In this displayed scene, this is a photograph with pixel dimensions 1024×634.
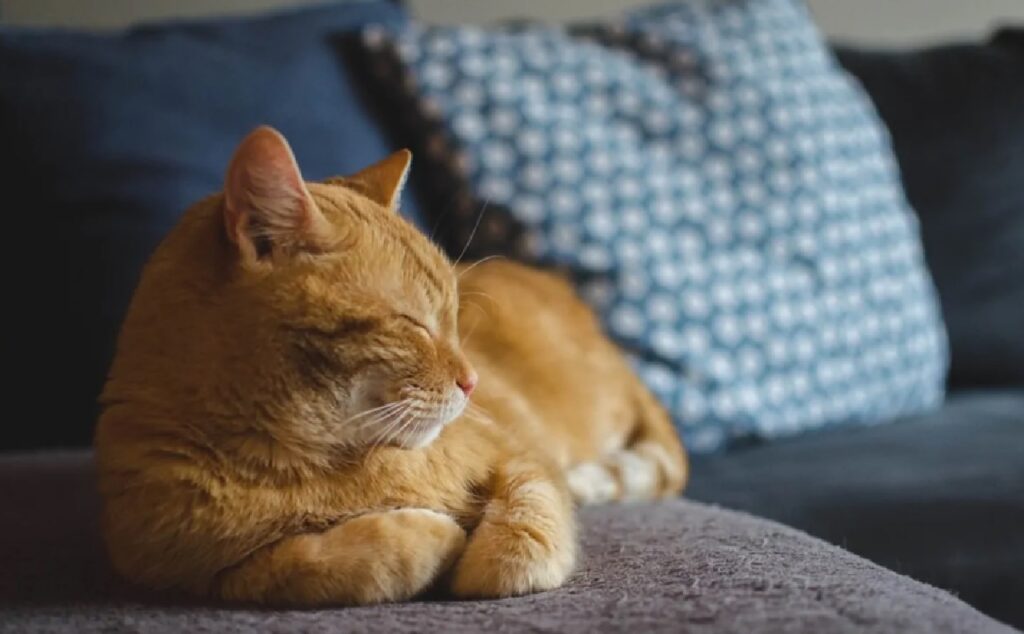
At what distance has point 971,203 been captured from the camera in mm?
2021

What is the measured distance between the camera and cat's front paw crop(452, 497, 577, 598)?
869 millimetres

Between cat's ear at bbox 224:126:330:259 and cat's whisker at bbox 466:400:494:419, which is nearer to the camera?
cat's ear at bbox 224:126:330:259

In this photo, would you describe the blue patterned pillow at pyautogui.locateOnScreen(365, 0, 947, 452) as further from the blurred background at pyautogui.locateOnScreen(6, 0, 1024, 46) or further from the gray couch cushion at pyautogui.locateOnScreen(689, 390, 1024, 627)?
the blurred background at pyautogui.locateOnScreen(6, 0, 1024, 46)

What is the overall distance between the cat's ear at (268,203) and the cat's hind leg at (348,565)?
23 centimetres

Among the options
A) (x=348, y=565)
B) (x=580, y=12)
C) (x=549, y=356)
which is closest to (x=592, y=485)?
(x=549, y=356)

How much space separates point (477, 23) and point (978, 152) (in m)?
0.98

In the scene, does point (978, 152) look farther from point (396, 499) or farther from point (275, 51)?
point (396, 499)

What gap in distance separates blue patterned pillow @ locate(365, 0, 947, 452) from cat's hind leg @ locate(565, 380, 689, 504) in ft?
0.50

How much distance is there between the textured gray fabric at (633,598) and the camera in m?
0.76

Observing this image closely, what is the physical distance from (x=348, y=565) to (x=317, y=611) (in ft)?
0.13

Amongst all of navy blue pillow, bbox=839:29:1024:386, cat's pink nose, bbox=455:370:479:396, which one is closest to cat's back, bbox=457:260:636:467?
cat's pink nose, bbox=455:370:479:396

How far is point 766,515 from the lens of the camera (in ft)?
4.22

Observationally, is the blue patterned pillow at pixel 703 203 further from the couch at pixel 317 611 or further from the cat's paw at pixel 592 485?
the cat's paw at pixel 592 485

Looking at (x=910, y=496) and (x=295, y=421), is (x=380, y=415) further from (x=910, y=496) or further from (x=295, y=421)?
(x=910, y=496)
